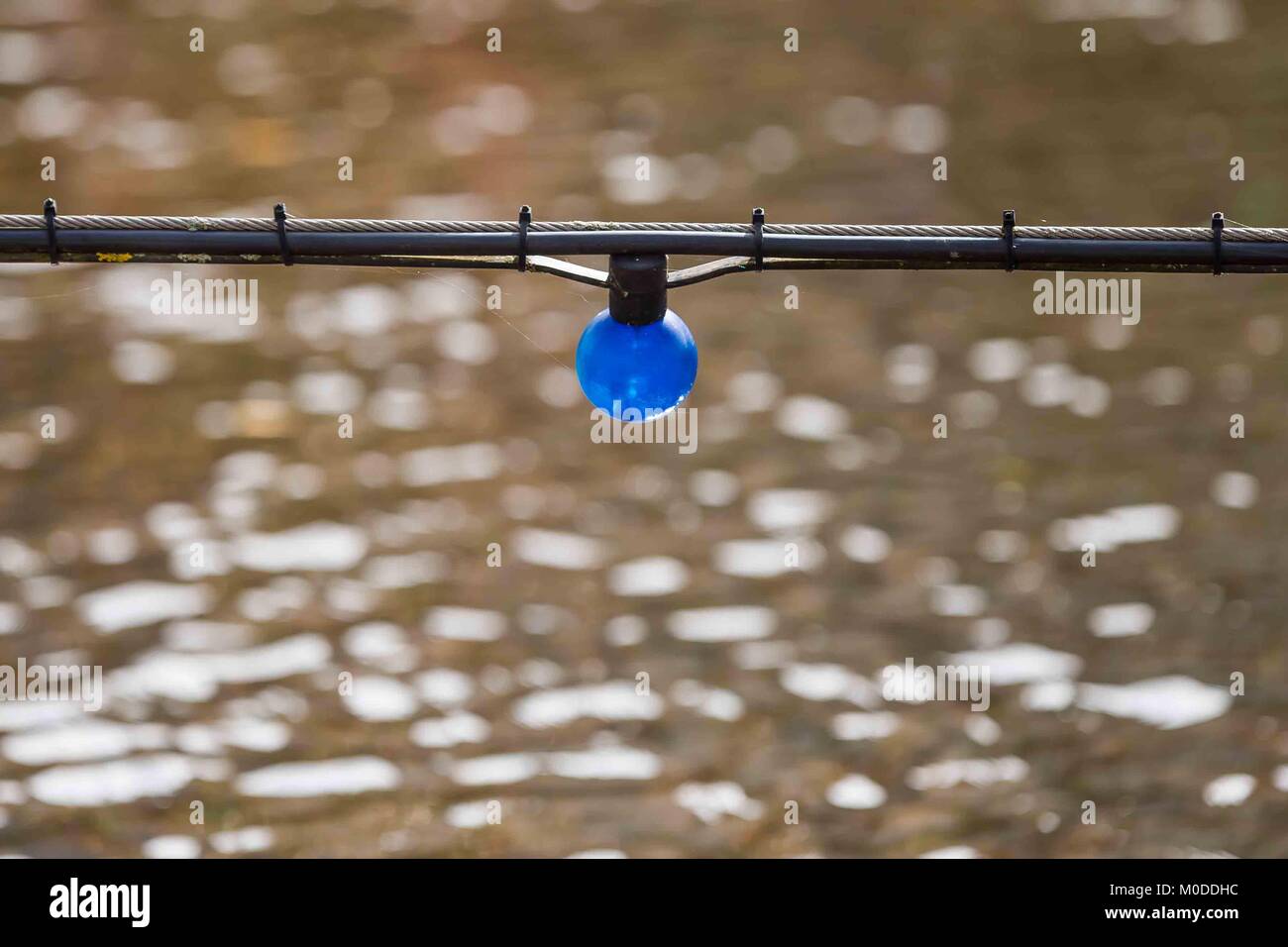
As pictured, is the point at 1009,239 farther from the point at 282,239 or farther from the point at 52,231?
the point at 52,231

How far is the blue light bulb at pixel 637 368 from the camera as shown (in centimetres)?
173

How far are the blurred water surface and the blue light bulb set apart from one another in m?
3.24

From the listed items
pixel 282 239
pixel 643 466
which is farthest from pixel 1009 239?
pixel 643 466

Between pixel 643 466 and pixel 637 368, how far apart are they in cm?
348

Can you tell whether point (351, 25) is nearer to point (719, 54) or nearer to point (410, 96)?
point (410, 96)

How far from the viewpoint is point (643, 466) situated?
5.20 metres

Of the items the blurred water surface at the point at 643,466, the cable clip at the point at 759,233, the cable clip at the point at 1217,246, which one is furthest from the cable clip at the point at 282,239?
the blurred water surface at the point at 643,466

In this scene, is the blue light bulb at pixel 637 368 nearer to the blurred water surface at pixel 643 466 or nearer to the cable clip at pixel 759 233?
the cable clip at pixel 759 233

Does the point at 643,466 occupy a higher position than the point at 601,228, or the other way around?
the point at 643,466

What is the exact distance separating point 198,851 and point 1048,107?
478cm

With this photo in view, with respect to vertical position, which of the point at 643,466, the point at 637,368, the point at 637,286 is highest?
the point at 643,466
